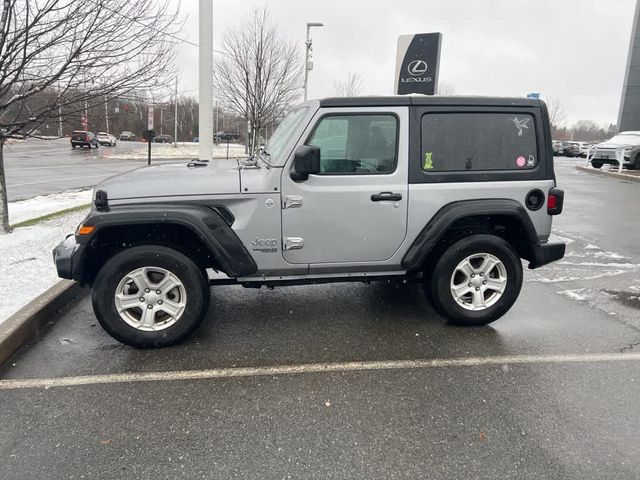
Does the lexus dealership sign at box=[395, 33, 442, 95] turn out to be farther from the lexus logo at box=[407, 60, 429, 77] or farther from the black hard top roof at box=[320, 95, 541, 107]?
the black hard top roof at box=[320, 95, 541, 107]

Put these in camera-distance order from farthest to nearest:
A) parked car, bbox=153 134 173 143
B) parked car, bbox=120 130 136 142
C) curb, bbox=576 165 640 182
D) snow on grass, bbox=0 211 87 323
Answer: parked car, bbox=153 134 173 143, parked car, bbox=120 130 136 142, curb, bbox=576 165 640 182, snow on grass, bbox=0 211 87 323

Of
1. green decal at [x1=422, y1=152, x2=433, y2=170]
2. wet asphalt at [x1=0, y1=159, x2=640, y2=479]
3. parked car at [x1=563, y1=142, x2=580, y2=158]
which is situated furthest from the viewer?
parked car at [x1=563, y1=142, x2=580, y2=158]

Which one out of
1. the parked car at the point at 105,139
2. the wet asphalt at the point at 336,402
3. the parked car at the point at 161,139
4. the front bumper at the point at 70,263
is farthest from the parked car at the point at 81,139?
the front bumper at the point at 70,263

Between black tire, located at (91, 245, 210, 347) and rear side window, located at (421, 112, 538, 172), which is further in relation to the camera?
rear side window, located at (421, 112, 538, 172)

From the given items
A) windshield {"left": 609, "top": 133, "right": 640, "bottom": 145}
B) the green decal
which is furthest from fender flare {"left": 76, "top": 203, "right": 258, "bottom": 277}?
windshield {"left": 609, "top": 133, "right": 640, "bottom": 145}

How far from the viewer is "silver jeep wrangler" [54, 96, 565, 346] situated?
3.59m

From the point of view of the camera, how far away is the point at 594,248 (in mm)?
7301

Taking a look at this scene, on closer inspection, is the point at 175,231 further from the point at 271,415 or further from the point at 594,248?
the point at 594,248

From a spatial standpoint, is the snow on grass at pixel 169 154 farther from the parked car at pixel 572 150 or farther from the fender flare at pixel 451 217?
the parked car at pixel 572 150

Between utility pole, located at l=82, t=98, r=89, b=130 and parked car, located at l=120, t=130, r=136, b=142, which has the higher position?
parked car, located at l=120, t=130, r=136, b=142

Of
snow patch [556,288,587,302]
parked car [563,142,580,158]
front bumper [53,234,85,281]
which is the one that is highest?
parked car [563,142,580,158]

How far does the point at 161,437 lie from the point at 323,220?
195 centimetres

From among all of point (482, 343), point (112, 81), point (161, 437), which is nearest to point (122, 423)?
point (161, 437)

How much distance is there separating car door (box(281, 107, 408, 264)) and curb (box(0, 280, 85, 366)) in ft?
7.01
